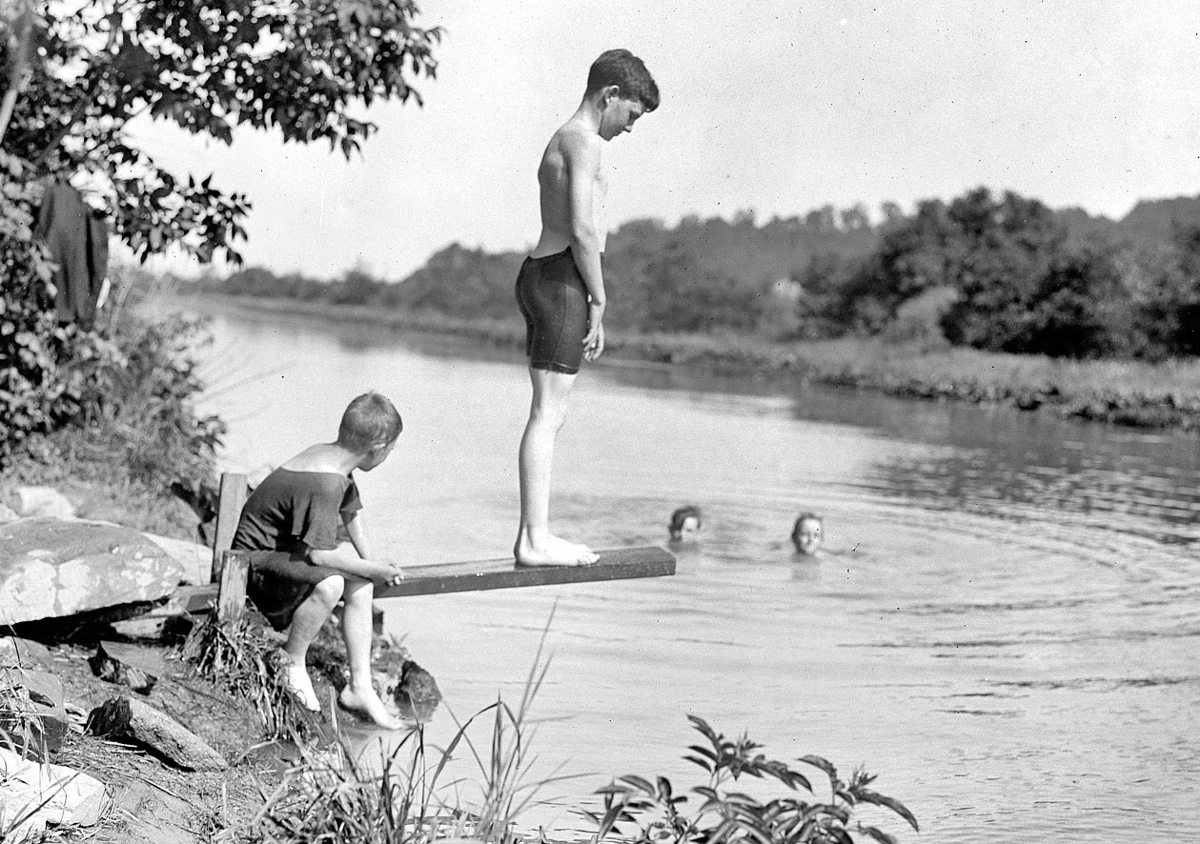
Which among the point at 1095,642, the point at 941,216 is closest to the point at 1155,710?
the point at 1095,642

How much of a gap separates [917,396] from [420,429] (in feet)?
63.4

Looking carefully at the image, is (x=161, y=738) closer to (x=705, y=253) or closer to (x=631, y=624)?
(x=631, y=624)

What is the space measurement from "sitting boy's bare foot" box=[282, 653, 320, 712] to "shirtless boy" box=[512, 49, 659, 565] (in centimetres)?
101

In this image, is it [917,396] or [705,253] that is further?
[705,253]

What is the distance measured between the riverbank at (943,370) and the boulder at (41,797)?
1657cm

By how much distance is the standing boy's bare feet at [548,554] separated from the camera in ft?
20.7

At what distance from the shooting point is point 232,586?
6.34 metres

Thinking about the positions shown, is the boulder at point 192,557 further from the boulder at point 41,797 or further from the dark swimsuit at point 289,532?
the boulder at point 41,797

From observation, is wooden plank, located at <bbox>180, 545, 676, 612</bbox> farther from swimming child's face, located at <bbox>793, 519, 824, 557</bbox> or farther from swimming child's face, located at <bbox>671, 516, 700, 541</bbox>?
swimming child's face, located at <bbox>671, 516, 700, 541</bbox>

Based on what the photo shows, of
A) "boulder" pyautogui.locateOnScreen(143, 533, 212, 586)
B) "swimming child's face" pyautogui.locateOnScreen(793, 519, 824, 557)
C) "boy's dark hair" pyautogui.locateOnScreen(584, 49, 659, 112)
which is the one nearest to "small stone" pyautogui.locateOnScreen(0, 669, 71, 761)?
"boulder" pyautogui.locateOnScreen(143, 533, 212, 586)

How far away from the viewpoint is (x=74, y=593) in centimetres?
611

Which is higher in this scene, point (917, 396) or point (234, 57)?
→ point (234, 57)

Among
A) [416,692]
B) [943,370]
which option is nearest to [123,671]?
[416,692]

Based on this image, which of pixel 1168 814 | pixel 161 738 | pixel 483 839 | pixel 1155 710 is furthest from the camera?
pixel 1155 710
